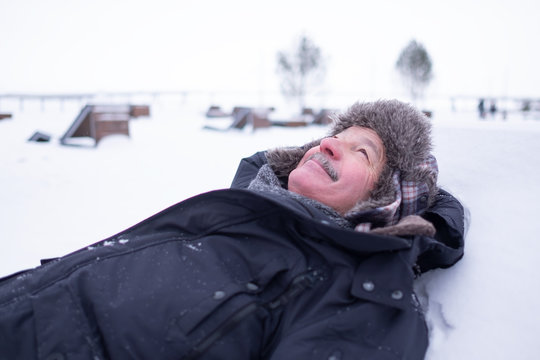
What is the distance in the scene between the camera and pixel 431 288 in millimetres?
1425

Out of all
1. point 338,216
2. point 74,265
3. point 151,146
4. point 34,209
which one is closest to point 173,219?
point 74,265

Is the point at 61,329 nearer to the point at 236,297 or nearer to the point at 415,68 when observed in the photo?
the point at 236,297

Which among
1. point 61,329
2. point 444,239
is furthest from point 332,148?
point 61,329

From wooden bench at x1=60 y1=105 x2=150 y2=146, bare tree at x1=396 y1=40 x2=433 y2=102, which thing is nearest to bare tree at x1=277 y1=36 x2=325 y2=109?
bare tree at x1=396 y1=40 x2=433 y2=102

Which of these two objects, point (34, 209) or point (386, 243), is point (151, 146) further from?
point (386, 243)

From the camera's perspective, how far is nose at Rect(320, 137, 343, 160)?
1564 millimetres

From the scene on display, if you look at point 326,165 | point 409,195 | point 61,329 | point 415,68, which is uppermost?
point 415,68

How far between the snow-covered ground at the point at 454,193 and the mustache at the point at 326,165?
1.72 ft

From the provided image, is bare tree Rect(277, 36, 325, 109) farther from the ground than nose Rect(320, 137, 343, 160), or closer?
farther from the ground

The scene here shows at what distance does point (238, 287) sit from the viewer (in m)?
1.10

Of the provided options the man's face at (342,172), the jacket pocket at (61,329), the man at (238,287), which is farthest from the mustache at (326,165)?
the jacket pocket at (61,329)

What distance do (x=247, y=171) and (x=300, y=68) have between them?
33617 mm

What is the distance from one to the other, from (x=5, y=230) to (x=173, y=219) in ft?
6.71

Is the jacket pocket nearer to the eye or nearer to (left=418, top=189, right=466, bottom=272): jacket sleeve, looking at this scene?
(left=418, top=189, right=466, bottom=272): jacket sleeve
